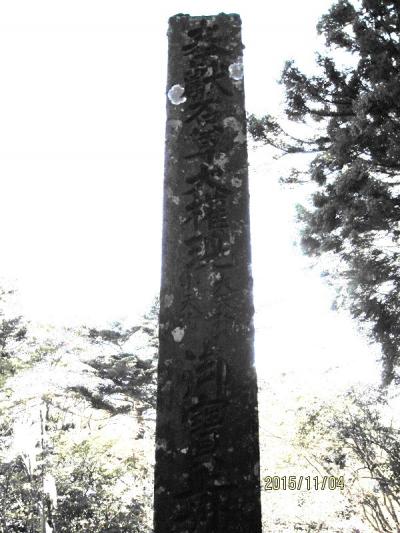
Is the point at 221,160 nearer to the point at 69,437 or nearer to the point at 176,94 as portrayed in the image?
the point at 176,94

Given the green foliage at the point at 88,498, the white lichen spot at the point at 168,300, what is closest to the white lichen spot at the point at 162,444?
the white lichen spot at the point at 168,300

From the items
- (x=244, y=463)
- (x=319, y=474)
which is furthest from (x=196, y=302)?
(x=319, y=474)

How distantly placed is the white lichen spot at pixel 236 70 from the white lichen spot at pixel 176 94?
37cm

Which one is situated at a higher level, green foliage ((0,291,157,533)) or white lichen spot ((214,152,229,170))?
white lichen spot ((214,152,229,170))

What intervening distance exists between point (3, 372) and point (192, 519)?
9010 millimetres

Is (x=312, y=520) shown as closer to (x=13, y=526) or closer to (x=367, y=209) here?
(x=13, y=526)

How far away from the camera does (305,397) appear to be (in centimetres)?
1362

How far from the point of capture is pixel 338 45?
7070 mm

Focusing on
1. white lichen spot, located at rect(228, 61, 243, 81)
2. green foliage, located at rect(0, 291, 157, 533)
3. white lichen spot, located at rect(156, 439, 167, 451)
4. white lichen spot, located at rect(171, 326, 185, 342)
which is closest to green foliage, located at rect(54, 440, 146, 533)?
green foliage, located at rect(0, 291, 157, 533)

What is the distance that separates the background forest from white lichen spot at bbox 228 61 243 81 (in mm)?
3456

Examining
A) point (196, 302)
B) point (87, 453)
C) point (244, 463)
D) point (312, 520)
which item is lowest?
point (312, 520)

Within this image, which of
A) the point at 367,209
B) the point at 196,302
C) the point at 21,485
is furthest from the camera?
the point at 21,485

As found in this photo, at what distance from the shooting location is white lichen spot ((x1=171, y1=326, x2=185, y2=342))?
7.83ft

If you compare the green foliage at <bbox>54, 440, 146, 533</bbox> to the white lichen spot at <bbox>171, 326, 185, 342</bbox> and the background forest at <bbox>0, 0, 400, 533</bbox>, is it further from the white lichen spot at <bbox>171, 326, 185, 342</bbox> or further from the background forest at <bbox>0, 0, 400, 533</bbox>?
the white lichen spot at <bbox>171, 326, 185, 342</bbox>
